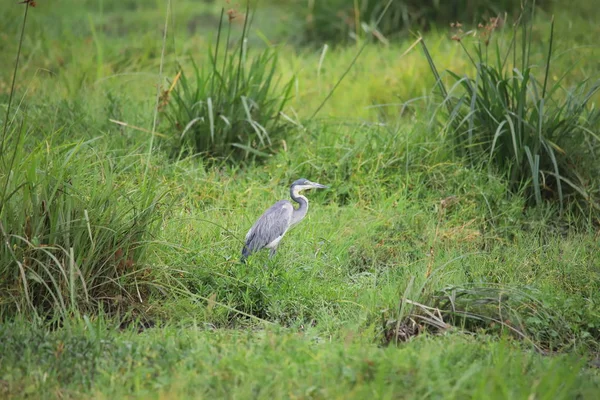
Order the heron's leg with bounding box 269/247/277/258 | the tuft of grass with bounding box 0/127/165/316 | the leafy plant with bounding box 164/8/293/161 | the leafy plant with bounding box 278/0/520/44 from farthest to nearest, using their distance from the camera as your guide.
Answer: the leafy plant with bounding box 278/0/520/44, the leafy plant with bounding box 164/8/293/161, the heron's leg with bounding box 269/247/277/258, the tuft of grass with bounding box 0/127/165/316

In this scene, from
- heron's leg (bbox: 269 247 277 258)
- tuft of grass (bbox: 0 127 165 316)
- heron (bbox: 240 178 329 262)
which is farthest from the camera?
heron's leg (bbox: 269 247 277 258)

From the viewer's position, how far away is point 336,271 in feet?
15.6

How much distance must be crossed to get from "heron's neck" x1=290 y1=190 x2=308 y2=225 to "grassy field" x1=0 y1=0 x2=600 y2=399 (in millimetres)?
231

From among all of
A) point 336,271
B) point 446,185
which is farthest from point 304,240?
point 446,185

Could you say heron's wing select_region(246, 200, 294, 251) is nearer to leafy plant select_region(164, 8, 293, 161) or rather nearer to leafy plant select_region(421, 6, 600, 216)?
leafy plant select_region(164, 8, 293, 161)

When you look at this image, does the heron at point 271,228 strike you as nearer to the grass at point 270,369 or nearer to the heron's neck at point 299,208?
the heron's neck at point 299,208

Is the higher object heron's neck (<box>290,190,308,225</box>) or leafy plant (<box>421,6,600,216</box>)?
leafy plant (<box>421,6,600,216</box>)

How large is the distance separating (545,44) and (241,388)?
6.03 m

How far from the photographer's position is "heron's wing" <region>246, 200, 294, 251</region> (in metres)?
4.54

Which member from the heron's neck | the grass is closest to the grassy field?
the grass

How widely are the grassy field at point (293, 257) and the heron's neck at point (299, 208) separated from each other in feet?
0.76

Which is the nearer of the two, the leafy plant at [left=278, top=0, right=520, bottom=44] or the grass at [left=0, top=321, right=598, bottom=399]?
the grass at [left=0, top=321, right=598, bottom=399]

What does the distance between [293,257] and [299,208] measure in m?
0.30

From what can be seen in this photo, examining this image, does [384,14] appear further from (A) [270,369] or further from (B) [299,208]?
(A) [270,369]
